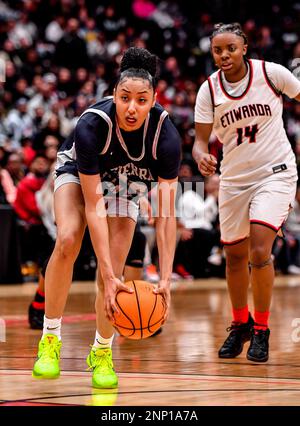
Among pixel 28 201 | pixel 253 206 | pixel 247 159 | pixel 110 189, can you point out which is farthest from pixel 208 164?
pixel 28 201

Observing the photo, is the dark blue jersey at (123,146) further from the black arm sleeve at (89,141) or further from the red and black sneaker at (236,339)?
the red and black sneaker at (236,339)

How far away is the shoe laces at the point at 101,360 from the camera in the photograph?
486 centimetres

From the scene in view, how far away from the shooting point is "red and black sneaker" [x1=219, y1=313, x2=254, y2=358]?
606 cm

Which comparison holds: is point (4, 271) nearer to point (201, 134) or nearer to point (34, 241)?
point (34, 241)

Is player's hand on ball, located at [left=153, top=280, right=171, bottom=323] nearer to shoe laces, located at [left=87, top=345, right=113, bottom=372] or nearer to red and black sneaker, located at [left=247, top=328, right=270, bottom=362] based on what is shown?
shoe laces, located at [left=87, top=345, right=113, bottom=372]

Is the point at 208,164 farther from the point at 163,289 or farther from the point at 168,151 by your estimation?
the point at 163,289

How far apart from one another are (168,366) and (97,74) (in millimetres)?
12745

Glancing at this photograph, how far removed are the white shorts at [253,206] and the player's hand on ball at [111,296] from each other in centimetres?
162

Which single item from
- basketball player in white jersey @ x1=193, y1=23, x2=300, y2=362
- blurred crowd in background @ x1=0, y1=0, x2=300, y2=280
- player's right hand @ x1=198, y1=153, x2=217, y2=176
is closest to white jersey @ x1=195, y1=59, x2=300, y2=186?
basketball player in white jersey @ x1=193, y1=23, x2=300, y2=362

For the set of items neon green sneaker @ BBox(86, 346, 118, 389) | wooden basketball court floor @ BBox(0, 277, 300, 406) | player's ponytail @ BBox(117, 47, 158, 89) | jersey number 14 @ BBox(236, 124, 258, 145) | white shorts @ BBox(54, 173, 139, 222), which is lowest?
wooden basketball court floor @ BBox(0, 277, 300, 406)

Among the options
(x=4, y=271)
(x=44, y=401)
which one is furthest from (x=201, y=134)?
(x=4, y=271)

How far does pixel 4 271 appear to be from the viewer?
12.7 m

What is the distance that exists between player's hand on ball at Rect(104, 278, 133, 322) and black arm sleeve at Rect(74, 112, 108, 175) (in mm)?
581

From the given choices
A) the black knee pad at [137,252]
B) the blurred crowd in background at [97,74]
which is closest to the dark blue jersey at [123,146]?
the black knee pad at [137,252]
